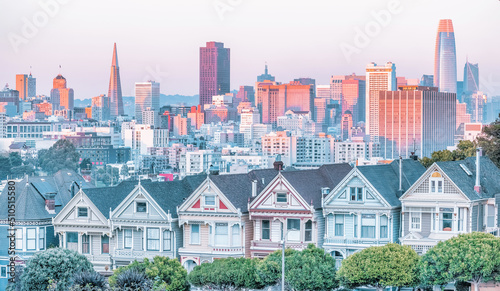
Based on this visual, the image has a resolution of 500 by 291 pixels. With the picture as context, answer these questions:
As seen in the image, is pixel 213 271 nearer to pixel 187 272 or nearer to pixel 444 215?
pixel 187 272

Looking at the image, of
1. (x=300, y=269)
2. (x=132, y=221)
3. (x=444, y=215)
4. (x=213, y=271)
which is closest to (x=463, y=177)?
(x=444, y=215)

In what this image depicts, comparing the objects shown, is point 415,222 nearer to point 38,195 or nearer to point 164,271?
point 164,271

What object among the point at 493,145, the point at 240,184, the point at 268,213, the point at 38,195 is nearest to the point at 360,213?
the point at 268,213

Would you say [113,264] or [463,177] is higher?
[463,177]

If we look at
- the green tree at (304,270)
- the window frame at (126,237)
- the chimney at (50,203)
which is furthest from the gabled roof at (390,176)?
the chimney at (50,203)

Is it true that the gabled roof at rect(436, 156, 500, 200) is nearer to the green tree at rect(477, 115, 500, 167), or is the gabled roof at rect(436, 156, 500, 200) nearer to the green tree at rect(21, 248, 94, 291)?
the green tree at rect(21, 248, 94, 291)

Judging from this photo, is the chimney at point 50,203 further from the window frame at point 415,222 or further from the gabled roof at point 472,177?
the gabled roof at point 472,177
